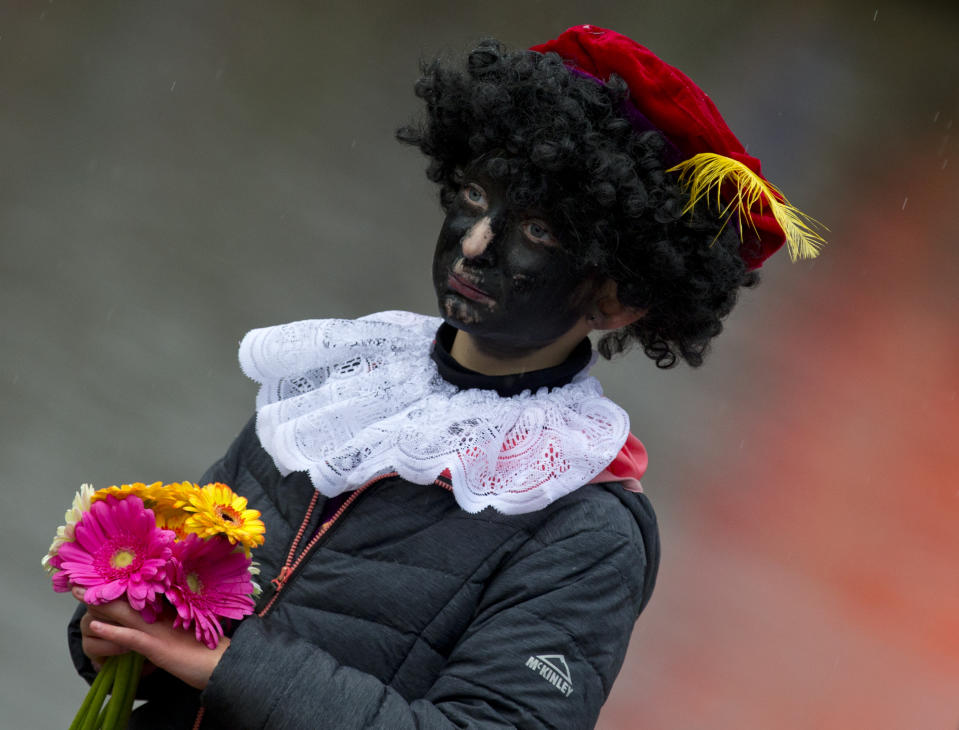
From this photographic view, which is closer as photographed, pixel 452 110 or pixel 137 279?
pixel 452 110

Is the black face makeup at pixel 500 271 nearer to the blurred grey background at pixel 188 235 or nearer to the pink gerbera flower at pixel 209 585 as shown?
the pink gerbera flower at pixel 209 585

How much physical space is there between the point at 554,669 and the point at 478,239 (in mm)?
466

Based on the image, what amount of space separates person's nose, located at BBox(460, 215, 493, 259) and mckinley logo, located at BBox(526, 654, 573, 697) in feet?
1.43

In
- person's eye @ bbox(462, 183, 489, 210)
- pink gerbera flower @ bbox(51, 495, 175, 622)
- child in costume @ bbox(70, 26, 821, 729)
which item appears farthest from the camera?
person's eye @ bbox(462, 183, 489, 210)

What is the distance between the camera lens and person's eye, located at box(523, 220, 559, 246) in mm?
1288

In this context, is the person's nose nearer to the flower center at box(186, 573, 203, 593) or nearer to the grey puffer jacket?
the grey puffer jacket

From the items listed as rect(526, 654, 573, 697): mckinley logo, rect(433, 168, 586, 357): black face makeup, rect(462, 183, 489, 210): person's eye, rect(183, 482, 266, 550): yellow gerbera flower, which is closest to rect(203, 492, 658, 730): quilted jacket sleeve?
rect(526, 654, 573, 697): mckinley logo

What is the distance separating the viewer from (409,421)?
1301 mm

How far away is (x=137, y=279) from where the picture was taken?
Result: 9.59 feet

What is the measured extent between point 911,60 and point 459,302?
1.58m

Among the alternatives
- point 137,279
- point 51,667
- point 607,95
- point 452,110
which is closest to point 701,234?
point 607,95

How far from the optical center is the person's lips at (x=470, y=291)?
4.22ft

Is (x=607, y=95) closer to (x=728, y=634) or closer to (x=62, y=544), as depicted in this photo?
(x=62, y=544)

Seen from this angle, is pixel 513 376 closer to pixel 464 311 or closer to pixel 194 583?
pixel 464 311
